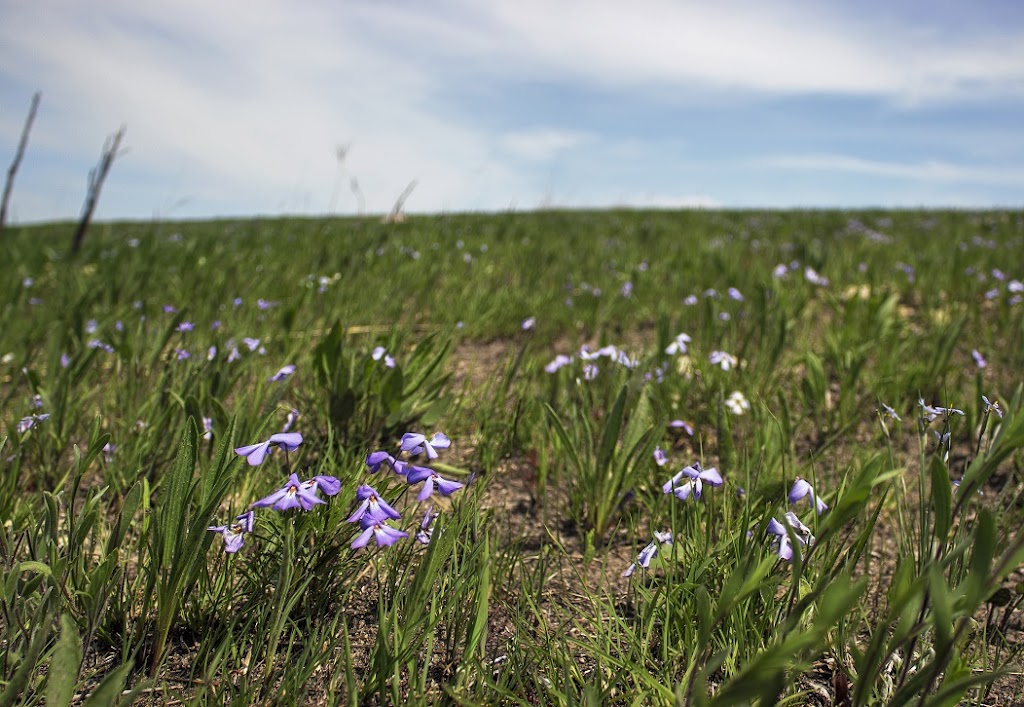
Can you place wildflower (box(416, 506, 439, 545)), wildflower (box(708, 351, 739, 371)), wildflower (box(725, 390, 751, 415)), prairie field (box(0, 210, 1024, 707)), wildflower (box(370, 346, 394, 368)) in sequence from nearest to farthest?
1. prairie field (box(0, 210, 1024, 707))
2. wildflower (box(416, 506, 439, 545))
3. wildflower (box(370, 346, 394, 368))
4. wildflower (box(725, 390, 751, 415))
5. wildflower (box(708, 351, 739, 371))

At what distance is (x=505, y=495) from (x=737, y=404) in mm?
1152

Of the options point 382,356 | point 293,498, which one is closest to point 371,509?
point 293,498

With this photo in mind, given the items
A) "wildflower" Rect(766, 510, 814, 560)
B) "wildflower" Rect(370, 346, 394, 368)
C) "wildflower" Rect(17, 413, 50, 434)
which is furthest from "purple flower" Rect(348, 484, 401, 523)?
"wildflower" Rect(17, 413, 50, 434)

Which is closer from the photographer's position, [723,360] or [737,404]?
[737,404]

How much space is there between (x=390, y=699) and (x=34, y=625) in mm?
670

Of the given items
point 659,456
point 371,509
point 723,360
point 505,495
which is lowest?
point 505,495

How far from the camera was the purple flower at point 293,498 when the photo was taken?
4.26 feet

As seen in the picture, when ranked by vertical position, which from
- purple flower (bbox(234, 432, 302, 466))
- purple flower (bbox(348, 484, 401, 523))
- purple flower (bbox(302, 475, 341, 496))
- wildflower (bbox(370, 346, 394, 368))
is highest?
wildflower (bbox(370, 346, 394, 368))

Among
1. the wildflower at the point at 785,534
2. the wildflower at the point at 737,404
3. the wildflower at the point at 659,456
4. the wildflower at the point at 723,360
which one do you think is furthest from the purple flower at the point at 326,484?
the wildflower at the point at 723,360

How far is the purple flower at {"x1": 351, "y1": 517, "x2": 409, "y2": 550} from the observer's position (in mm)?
1293

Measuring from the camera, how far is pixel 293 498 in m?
1.32

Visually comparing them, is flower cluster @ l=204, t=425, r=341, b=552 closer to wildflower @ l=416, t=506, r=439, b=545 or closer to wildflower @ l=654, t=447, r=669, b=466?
wildflower @ l=416, t=506, r=439, b=545

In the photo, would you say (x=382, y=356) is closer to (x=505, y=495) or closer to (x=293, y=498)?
(x=505, y=495)

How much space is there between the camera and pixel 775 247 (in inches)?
255
